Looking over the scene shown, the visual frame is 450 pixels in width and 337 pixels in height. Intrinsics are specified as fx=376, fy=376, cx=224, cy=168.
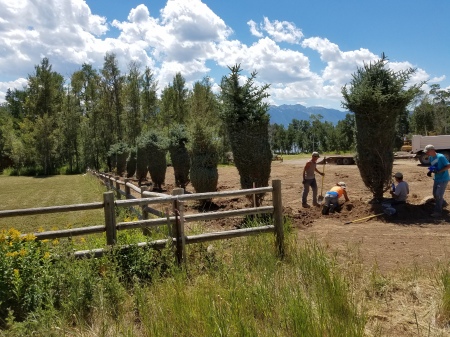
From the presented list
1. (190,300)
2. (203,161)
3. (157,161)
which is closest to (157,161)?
(157,161)

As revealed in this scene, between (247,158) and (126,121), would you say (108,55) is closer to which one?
(126,121)

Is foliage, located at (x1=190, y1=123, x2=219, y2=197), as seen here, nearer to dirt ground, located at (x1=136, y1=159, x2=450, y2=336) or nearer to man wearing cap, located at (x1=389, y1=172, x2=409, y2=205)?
dirt ground, located at (x1=136, y1=159, x2=450, y2=336)

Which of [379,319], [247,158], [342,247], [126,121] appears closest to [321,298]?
[379,319]

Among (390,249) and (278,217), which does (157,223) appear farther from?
(390,249)

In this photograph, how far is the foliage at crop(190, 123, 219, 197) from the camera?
12.8 m

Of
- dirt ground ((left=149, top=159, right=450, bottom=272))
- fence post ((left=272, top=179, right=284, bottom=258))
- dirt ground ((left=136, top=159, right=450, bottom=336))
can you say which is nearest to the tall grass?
dirt ground ((left=136, top=159, right=450, bottom=336))

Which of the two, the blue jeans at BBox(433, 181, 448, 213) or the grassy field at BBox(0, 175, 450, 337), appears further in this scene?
the blue jeans at BBox(433, 181, 448, 213)

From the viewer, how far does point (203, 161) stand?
12.9 meters

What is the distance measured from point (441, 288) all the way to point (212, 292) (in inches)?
97.0

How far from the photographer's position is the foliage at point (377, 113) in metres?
10.1

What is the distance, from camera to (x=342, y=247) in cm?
653

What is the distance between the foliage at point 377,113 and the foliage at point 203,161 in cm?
468

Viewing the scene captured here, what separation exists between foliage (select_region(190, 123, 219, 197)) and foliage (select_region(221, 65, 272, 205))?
9.19 feet

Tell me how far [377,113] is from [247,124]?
11.7 ft
